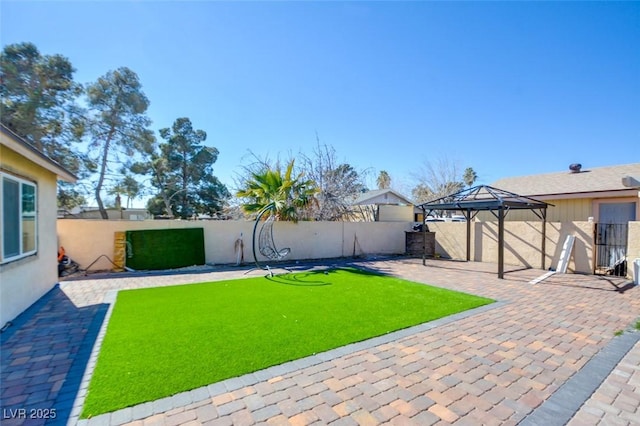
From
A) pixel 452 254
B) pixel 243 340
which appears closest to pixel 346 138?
pixel 452 254

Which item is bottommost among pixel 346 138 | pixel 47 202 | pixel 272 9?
pixel 47 202

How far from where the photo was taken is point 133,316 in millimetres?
5352

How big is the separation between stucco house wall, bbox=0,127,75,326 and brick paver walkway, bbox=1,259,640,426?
425mm

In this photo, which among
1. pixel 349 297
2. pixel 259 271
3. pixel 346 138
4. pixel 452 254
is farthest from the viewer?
pixel 346 138

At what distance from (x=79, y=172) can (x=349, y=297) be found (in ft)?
65.9

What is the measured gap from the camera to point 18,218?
207 inches

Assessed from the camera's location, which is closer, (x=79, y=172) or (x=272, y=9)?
(x=272, y=9)

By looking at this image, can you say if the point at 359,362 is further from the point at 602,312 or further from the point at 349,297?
the point at 602,312

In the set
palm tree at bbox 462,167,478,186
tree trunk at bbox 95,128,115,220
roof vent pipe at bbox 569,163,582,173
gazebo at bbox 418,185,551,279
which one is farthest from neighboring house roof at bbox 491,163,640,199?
tree trunk at bbox 95,128,115,220

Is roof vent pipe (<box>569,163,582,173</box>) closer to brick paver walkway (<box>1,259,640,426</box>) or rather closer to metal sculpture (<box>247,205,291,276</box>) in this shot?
brick paver walkway (<box>1,259,640,426</box>)

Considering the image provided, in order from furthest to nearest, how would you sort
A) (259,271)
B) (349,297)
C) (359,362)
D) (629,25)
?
(259,271)
(629,25)
(349,297)
(359,362)

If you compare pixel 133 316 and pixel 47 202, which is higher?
pixel 47 202

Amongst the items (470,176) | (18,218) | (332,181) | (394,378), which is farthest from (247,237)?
(470,176)

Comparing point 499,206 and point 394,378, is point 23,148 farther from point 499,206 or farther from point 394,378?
point 499,206
